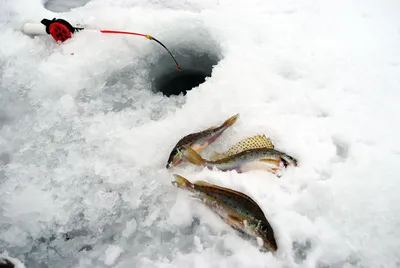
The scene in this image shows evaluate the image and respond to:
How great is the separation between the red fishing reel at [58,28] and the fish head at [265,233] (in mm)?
2827

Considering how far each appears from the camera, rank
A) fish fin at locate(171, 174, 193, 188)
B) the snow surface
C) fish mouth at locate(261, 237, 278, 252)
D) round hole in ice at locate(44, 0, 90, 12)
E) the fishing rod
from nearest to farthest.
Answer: fish mouth at locate(261, 237, 278, 252) → the snow surface → fish fin at locate(171, 174, 193, 188) → the fishing rod → round hole in ice at locate(44, 0, 90, 12)

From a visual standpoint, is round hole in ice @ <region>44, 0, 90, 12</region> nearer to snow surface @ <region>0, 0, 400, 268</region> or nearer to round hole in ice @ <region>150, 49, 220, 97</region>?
snow surface @ <region>0, 0, 400, 268</region>

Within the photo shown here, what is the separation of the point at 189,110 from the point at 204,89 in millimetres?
299

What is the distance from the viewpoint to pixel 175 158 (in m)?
2.61

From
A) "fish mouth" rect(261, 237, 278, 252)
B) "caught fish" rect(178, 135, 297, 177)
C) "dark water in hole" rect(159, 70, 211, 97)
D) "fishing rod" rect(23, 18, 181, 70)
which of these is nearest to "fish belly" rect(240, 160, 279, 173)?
"caught fish" rect(178, 135, 297, 177)

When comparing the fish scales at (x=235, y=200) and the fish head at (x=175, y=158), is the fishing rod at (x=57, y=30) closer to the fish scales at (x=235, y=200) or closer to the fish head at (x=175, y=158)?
the fish head at (x=175, y=158)

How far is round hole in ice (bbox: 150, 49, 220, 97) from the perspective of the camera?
367 centimetres

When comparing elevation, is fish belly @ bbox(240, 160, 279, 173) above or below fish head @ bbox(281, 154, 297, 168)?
below

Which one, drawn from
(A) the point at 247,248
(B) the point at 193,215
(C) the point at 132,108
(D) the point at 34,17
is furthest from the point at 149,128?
(D) the point at 34,17

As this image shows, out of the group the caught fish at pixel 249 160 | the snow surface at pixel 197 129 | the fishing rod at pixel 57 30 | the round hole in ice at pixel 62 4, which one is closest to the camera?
the snow surface at pixel 197 129

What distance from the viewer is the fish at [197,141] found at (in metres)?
2.62

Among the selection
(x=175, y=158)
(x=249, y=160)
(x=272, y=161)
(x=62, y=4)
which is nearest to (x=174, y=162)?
(x=175, y=158)

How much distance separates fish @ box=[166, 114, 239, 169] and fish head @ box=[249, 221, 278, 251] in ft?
2.51

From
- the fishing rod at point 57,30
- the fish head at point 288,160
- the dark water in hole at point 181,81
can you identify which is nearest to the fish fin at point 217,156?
the fish head at point 288,160
